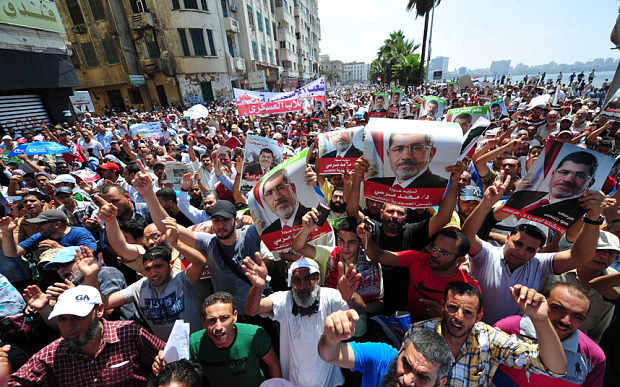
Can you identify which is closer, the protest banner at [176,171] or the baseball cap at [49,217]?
the baseball cap at [49,217]

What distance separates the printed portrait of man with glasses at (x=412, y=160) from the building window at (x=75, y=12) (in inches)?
1506

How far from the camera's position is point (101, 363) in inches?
82.9

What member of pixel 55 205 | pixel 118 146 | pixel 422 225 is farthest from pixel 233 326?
pixel 118 146

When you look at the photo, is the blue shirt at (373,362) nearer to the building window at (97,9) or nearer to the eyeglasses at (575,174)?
the eyeglasses at (575,174)

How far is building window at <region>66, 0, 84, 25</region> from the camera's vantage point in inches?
1043

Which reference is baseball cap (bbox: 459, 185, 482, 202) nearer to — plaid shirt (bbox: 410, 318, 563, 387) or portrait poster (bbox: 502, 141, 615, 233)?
portrait poster (bbox: 502, 141, 615, 233)

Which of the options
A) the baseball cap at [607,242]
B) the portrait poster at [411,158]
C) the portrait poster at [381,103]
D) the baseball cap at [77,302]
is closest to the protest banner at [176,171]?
the baseball cap at [77,302]

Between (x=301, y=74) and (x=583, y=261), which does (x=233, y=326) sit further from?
(x=301, y=74)

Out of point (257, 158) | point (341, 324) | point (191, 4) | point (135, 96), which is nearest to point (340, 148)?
point (257, 158)

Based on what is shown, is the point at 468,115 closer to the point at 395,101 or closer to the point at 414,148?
the point at 414,148

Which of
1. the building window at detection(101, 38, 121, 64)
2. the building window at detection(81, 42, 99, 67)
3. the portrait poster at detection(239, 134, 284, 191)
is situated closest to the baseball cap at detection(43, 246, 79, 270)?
the portrait poster at detection(239, 134, 284, 191)

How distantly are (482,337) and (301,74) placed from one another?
194ft

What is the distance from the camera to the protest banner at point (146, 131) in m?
8.85

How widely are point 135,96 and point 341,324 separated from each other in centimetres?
3594
